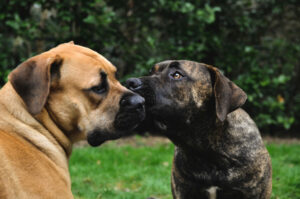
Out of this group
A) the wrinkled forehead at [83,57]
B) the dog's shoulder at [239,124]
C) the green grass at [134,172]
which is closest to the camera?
the wrinkled forehead at [83,57]

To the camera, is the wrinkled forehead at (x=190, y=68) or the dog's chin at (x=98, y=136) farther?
the wrinkled forehead at (x=190, y=68)

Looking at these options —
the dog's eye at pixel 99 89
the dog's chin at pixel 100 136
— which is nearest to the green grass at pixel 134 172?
the dog's chin at pixel 100 136

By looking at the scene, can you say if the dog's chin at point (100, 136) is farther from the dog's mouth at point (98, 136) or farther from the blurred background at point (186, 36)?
the blurred background at point (186, 36)

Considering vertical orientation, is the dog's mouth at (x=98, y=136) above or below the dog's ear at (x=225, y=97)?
below

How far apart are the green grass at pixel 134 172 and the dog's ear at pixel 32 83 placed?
2.15 m

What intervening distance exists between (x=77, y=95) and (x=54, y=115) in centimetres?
25

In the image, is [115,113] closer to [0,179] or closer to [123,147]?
[0,179]

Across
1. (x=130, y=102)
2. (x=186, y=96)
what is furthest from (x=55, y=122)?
(x=186, y=96)

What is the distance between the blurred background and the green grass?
125cm

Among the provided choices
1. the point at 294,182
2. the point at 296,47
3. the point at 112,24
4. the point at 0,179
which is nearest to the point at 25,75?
the point at 0,179

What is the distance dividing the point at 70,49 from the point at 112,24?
13.2ft

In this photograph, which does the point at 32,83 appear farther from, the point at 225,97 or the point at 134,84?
the point at 225,97

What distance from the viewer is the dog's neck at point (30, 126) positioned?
314 centimetres

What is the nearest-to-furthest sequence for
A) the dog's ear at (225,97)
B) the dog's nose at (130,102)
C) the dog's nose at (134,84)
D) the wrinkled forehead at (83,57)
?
the wrinkled forehead at (83,57) < the dog's nose at (130,102) < the dog's ear at (225,97) < the dog's nose at (134,84)
